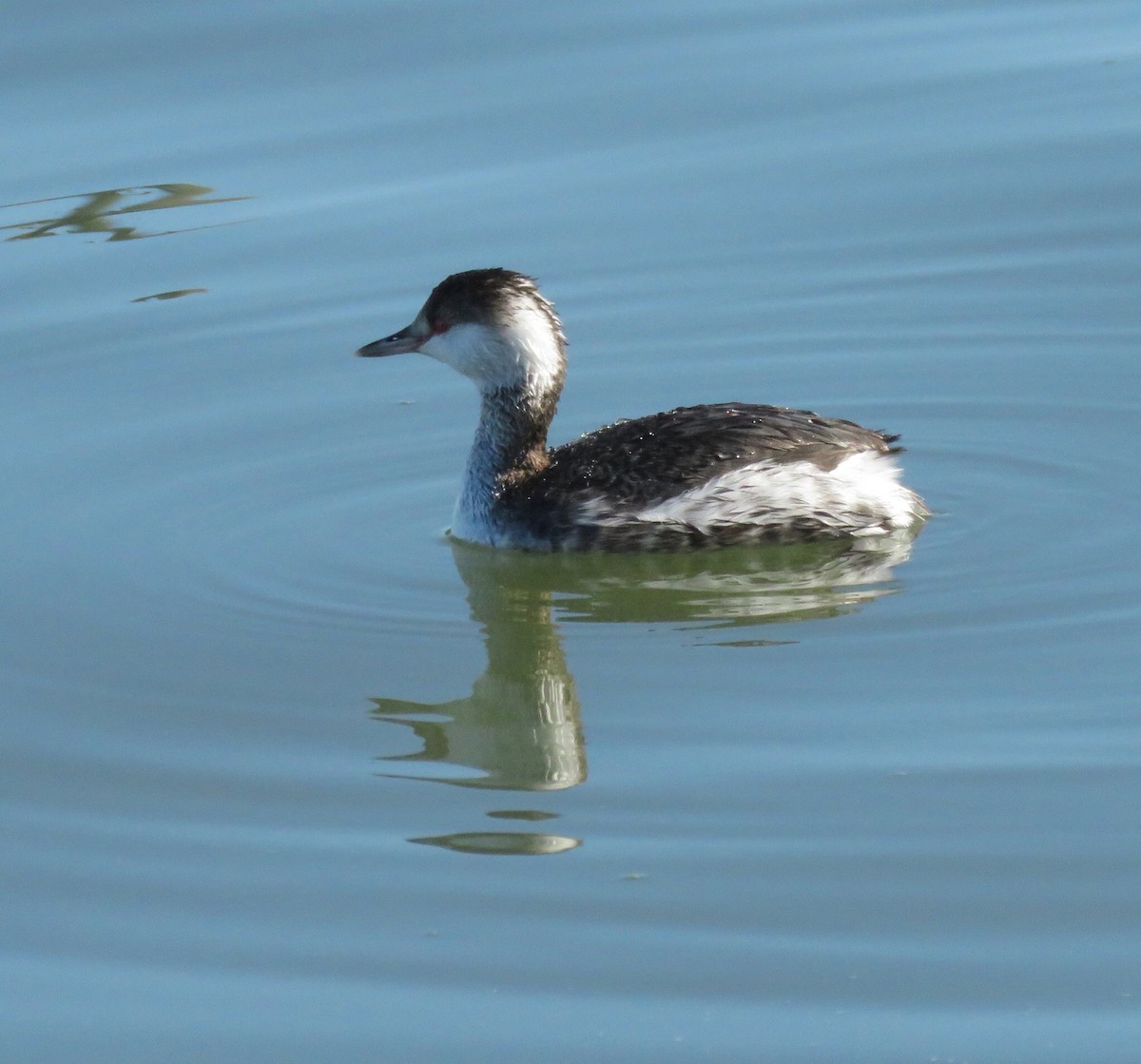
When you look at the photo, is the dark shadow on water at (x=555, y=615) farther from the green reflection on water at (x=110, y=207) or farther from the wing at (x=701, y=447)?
the green reflection on water at (x=110, y=207)

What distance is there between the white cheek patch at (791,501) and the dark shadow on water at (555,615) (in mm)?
114

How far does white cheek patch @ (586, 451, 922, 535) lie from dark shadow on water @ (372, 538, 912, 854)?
114mm

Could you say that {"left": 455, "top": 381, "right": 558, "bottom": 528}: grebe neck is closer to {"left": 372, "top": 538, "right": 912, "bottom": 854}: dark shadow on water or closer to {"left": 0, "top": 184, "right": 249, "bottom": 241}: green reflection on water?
{"left": 372, "top": 538, "right": 912, "bottom": 854}: dark shadow on water

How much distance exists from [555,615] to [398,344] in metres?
1.68

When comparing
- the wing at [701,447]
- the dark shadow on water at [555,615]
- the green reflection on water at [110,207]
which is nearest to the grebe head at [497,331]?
the wing at [701,447]

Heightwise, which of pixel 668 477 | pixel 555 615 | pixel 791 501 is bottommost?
pixel 555 615

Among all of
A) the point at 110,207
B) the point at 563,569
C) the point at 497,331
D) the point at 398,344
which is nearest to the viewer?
the point at 563,569

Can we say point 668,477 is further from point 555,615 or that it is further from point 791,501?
point 555,615

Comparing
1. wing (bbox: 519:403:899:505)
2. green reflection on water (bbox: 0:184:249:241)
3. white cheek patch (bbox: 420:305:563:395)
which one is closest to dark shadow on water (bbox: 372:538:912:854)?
wing (bbox: 519:403:899:505)

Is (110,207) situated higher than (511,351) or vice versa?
(110,207)

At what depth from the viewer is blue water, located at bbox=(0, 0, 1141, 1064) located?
5.04m

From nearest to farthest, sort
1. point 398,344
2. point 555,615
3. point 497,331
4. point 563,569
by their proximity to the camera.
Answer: point 555,615 → point 563,569 → point 497,331 → point 398,344

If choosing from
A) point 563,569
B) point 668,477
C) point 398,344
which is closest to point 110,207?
point 398,344

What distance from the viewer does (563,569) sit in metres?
7.89
